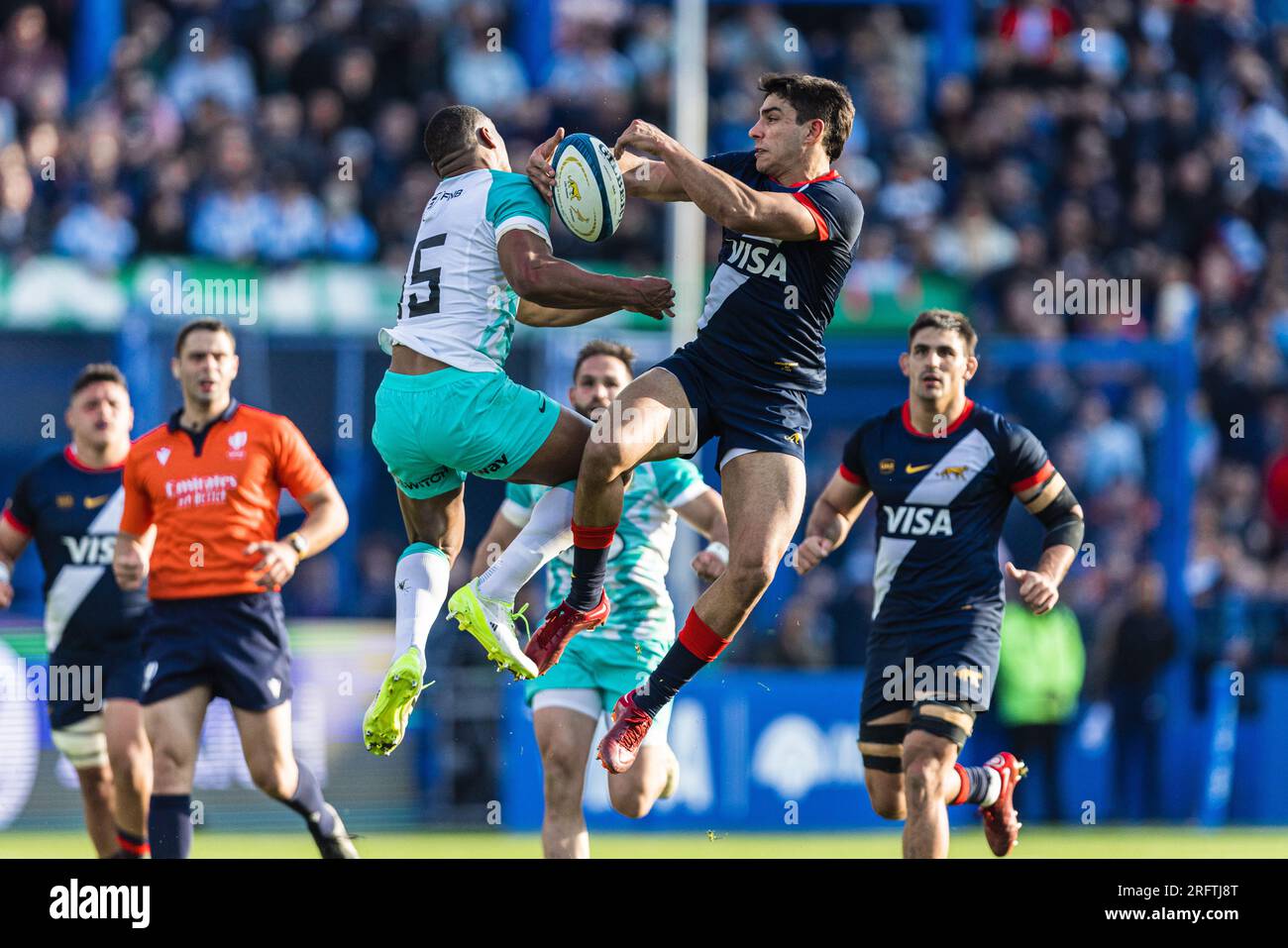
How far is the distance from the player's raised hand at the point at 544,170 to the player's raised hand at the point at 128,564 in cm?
308

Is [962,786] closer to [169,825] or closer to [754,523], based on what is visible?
[754,523]

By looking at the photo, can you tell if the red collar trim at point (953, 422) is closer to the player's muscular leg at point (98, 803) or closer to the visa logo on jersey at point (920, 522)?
the visa logo on jersey at point (920, 522)

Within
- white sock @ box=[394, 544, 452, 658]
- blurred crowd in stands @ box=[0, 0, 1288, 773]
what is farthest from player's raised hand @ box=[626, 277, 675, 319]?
blurred crowd in stands @ box=[0, 0, 1288, 773]

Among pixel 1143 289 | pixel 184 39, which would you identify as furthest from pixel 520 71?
pixel 1143 289

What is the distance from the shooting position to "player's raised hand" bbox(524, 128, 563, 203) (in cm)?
807

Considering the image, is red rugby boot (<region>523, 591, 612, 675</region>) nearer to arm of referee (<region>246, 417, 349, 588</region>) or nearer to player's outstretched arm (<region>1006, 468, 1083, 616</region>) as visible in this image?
arm of referee (<region>246, 417, 349, 588</region>)

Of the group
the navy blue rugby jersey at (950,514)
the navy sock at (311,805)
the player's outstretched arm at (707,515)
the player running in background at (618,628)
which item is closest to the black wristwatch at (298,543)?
the player running in background at (618,628)

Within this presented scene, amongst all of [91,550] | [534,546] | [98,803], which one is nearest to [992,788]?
[534,546]

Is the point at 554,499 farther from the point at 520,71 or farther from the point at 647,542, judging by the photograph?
the point at 520,71

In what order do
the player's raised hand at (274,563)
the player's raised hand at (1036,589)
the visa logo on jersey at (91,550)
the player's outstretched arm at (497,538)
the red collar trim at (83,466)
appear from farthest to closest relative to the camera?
the red collar trim at (83,466)
the visa logo on jersey at (91,550)
the player's outstretched arm at (497,538)
the player's raised hand at (274,563)
the player's raised hand at (1036,589)

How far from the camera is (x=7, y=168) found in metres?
17.8

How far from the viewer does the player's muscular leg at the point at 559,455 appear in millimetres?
8094

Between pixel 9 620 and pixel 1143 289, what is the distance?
1164cm

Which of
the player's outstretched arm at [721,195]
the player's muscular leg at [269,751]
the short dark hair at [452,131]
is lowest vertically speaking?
the player's muscular leg at [269,751]
